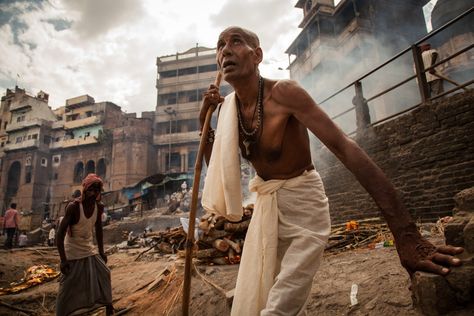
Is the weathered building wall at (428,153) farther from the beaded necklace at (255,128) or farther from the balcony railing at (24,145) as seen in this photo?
the balcony railing at (24,145)

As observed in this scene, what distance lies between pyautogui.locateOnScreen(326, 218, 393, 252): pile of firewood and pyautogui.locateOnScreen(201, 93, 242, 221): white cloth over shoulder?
156 inches

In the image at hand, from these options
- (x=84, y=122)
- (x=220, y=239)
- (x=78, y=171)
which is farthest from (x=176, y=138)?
(x=220, y=239)

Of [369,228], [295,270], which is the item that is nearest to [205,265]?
[369,228]

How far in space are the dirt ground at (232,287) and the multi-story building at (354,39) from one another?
14640 mm

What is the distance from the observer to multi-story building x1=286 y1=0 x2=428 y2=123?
18328 millimetres

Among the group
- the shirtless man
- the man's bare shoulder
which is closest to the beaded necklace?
the shirtless man


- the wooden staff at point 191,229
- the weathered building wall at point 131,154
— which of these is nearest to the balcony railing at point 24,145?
the weathered building wall at point 131,154

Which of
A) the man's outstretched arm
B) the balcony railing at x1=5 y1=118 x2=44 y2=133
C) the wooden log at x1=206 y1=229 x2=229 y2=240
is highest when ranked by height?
the balcony railing at x1=5 y1=118 x2=44 y2=133

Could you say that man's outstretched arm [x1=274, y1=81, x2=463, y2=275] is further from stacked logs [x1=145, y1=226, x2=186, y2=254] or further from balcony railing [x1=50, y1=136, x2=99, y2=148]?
balcony railing [x1=50, y1=136, x2=99, y2=148]

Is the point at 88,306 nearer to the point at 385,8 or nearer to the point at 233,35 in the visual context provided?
the point at 233,35

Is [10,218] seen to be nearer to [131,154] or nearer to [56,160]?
[131,154]

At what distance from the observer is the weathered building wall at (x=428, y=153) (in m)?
5.22

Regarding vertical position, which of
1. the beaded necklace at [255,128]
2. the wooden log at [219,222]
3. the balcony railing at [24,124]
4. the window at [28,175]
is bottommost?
the wooden log at [219,222]

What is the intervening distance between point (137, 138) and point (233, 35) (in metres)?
37.9
